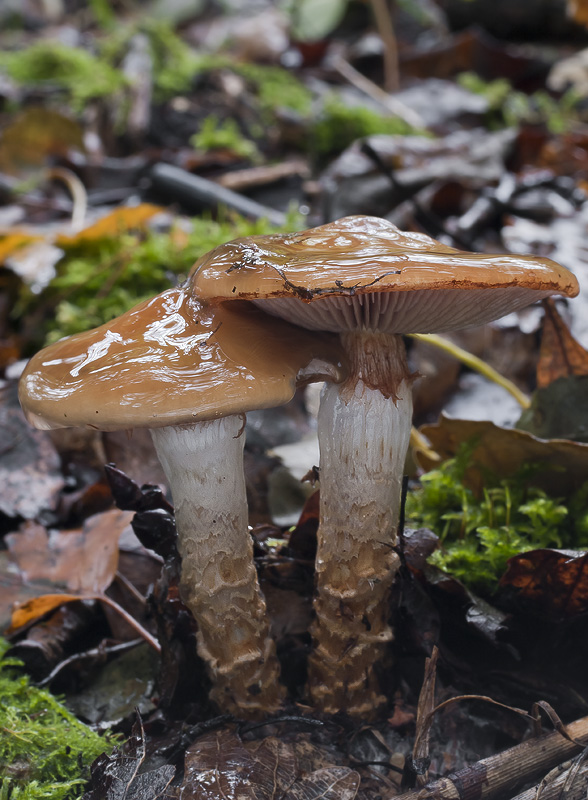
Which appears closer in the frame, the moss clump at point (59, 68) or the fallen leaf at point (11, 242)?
the fallen leaf at point (11, 242)

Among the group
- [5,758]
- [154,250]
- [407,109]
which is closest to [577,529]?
[5,758]

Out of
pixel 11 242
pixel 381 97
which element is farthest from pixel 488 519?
pixel 381 97

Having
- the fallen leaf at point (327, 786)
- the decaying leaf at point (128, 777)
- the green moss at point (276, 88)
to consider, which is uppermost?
the green moss at point (276, 88)

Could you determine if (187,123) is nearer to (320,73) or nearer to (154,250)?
(320,73)

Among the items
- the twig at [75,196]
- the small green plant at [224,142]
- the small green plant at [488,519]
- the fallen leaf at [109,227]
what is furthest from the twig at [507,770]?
the small green plant at [224,142]

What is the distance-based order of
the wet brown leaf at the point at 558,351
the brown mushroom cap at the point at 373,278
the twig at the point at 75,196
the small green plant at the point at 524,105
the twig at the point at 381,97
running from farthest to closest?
the small green plant at the point at 524,105, the twig at the point at 381,97, the twig at the point at 75,196, the wet brown leaf at the point at 558,351, the brown mushroom cap at the point at 373,278

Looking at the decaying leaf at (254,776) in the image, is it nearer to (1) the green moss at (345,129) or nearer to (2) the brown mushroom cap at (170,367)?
(2) the brown mushroom cap at (170,367)

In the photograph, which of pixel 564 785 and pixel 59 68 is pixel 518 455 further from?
pixel 59 68
